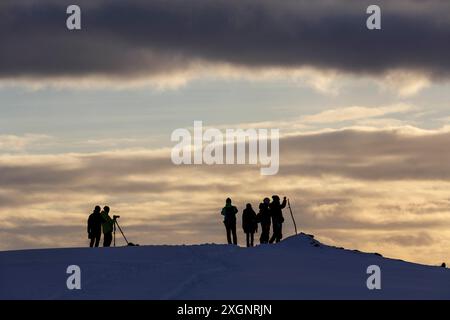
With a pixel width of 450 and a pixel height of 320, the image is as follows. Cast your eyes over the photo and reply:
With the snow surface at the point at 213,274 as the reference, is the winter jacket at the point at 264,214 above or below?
above

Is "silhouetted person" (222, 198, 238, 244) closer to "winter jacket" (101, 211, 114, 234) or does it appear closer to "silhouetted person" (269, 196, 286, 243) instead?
"silhouetted person" (269, 196, 286, 243)

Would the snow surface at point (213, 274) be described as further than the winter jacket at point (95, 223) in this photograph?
No

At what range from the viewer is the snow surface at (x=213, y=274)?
3058cm

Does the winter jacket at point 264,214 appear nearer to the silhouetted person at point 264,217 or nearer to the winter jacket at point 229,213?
the silhouetted person at point 264,217

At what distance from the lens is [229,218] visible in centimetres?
3991

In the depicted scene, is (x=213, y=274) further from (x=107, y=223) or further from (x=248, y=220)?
(x=107, y=223)

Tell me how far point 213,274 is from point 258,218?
7.74 metres

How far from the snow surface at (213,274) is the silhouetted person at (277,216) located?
0.82 m

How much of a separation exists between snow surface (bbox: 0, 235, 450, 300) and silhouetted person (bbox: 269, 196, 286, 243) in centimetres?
82

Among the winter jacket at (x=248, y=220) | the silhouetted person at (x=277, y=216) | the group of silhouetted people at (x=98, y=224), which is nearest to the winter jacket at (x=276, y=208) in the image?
the silhouetted person at (x=277, y=216)

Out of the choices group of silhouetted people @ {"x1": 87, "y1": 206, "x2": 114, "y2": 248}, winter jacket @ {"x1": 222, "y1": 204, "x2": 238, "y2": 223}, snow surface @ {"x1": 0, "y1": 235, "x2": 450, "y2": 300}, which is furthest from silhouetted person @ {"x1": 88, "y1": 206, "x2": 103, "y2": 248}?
winter jacket @ {"x1": 222, "y1": 204, "x2": 238, "y2": 223}
